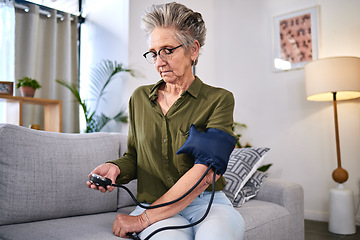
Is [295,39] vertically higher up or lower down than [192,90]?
higher up

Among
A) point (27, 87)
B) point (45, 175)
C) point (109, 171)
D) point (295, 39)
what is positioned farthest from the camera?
point (295, 39)

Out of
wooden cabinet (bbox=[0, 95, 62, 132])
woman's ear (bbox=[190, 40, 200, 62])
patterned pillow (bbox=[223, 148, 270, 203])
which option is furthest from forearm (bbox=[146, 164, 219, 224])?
wooden cabinet (bbox=[0, 95, 62, 132])

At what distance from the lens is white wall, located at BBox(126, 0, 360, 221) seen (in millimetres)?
2906

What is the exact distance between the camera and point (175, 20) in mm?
1053

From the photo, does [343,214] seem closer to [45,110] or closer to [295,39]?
[295,39]

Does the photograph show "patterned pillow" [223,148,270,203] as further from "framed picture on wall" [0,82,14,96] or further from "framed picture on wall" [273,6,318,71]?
"framed picture on wall" [0,82,14,96]

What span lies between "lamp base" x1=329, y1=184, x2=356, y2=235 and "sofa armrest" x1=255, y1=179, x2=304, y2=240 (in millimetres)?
958

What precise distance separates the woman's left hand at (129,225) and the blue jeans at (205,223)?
0.02 metres

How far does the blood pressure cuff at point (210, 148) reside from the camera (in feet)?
3.04

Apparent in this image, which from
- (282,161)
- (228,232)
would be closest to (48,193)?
(228,232)

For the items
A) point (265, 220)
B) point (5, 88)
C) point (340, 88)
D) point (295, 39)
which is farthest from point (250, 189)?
point (5, 88)

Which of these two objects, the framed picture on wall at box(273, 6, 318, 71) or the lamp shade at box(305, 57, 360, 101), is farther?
the framed picture on wall at box(273, 6, 318, 71)

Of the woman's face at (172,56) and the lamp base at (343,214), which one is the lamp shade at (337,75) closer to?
the lamp base at (343,214)

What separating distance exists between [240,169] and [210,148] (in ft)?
2.79
